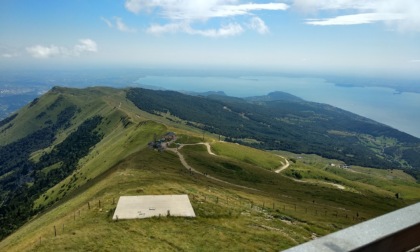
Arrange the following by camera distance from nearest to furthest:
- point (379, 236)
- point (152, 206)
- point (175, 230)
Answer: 1. point (379, 236)
2. point (175, 230)
3. point (152, 206)

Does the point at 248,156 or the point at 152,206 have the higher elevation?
the point at 152,206

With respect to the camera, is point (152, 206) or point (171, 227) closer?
point (171, 227)

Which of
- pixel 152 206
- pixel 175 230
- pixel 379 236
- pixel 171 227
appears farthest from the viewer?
pixel 152 206

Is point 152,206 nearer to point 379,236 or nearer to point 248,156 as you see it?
point 379,236

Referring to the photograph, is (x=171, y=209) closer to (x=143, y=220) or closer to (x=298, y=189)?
(x=143, y=220)

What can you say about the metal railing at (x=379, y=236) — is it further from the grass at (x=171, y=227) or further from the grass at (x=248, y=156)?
the grass at (x=248, y=156)

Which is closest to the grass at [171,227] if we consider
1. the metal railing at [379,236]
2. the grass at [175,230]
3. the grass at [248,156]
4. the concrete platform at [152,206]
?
the grass at [175,230]

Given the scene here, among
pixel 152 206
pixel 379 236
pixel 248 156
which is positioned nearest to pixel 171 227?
pixel 152 206
